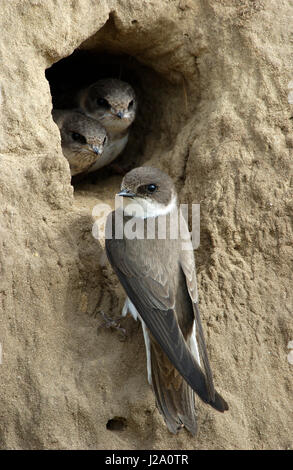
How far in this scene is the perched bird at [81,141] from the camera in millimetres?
4277

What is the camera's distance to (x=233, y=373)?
325 cm

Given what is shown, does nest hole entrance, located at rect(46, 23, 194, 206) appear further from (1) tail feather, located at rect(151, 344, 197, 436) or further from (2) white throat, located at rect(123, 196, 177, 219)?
(1) tail feather, located at rect(151, 344, 197, 436)

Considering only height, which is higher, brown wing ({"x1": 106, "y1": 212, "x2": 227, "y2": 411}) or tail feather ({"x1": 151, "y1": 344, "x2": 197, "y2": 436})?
brown wing ({"x1": 106, "y1": 212, "x2": 227, "y2": 411})

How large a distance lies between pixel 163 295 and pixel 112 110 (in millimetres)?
1803

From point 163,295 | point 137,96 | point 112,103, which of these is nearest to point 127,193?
point 163,295

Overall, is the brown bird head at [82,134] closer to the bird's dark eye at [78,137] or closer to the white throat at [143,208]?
the bird's dark eye at [78,137]

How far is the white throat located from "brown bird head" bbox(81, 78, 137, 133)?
48.5 inches

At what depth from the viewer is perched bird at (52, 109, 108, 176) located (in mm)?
4277

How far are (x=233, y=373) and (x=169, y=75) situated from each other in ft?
5.97

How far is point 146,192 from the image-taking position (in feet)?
11.0

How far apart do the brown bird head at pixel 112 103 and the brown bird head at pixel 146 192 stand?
1.20 metres

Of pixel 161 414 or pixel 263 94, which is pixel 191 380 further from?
pixel 263 94

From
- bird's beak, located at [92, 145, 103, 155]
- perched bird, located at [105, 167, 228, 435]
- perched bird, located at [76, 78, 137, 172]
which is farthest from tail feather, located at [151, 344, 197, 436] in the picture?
perched bird, located at [76, 78, 137, 172]

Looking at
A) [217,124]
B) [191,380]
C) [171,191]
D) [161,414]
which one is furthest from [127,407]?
[217,124]
